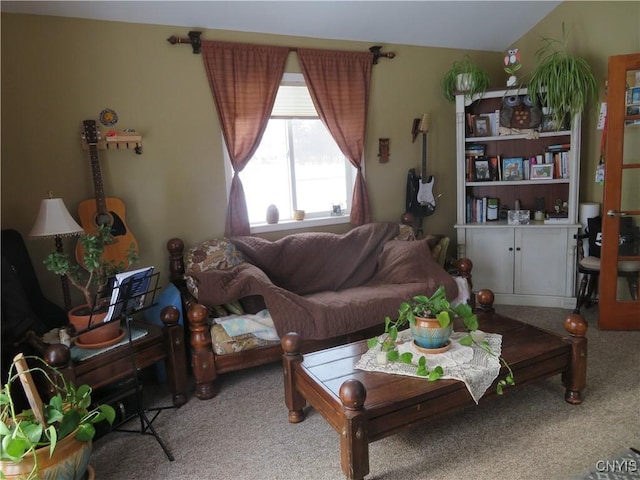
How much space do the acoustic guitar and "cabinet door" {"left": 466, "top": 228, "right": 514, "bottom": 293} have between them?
2.84 metres

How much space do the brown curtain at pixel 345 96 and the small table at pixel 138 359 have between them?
1910 mm

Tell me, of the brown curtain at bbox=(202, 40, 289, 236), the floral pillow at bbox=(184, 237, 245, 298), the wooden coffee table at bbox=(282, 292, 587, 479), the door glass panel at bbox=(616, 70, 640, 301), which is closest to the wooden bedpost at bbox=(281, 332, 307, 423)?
the wooden coffee table at bbox=(282, 292, 587, 479)

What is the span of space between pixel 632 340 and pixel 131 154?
3.74 m

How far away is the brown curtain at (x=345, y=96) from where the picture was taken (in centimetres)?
374

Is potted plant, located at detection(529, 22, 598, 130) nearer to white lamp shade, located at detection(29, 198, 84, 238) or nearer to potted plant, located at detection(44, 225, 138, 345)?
potted plant, located at detection(44, 225, 138, 345)

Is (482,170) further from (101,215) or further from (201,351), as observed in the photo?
(101,215)

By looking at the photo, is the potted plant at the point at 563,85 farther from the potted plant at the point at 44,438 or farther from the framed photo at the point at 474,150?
the potted plant at the point at 44,438

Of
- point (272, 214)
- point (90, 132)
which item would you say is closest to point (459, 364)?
point (272, 214)

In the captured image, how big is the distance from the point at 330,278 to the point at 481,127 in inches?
79.6

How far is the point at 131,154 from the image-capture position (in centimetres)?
322

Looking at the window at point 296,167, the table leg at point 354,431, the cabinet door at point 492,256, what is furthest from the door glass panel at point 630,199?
the table leg at point 354,431

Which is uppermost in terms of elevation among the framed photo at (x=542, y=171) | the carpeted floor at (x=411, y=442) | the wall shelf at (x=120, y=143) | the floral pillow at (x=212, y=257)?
the wall shelf at (x=120, y=143)

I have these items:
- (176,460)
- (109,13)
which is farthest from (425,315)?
(109,13)

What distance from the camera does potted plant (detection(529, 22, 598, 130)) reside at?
3.66 metres
